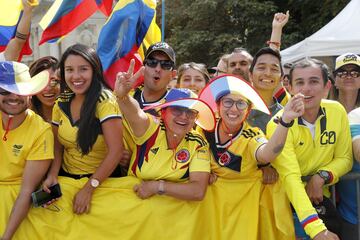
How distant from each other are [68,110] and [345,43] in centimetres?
758

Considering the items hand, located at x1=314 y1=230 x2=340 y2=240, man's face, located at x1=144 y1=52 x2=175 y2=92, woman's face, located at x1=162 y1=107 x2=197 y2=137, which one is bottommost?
hand, located at x1=314 y1=230 x2=340 y2=240

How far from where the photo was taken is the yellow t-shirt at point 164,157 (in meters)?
3.13

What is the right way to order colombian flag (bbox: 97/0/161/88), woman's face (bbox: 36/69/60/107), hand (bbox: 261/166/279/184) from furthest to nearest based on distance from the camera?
colombian flag (bbox: 97/0/161/88) < woman's face (bbox: 36/69/60/107) < hand (bbox: 261/166/279/184)

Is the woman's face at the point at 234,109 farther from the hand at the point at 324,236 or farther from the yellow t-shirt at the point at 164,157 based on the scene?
the hand at the point at 324,236

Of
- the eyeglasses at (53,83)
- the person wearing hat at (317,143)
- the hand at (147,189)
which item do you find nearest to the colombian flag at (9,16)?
the eyeglasses at (53,83)

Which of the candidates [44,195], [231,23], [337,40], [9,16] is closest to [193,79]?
Answer: [9,16]

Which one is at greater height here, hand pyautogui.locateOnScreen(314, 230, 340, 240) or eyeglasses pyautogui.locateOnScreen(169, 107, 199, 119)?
eyeglasses pyautogui.locateOnScreen(169, 107, 199, 119)

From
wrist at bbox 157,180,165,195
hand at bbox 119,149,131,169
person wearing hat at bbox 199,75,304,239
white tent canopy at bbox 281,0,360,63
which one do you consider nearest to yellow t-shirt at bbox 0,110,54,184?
hand at bbox 119,149,131,169

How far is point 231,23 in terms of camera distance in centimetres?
1934

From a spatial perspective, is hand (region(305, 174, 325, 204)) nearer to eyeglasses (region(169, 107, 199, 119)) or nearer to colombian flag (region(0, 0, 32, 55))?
eyeglasses (region(169, 107, 199, 119))

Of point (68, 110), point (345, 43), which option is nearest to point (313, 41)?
point (345, 43)

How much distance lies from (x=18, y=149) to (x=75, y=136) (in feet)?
1.28

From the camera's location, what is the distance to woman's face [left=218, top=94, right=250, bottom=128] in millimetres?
3164

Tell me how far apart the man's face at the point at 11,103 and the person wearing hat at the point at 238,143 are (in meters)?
1.27
